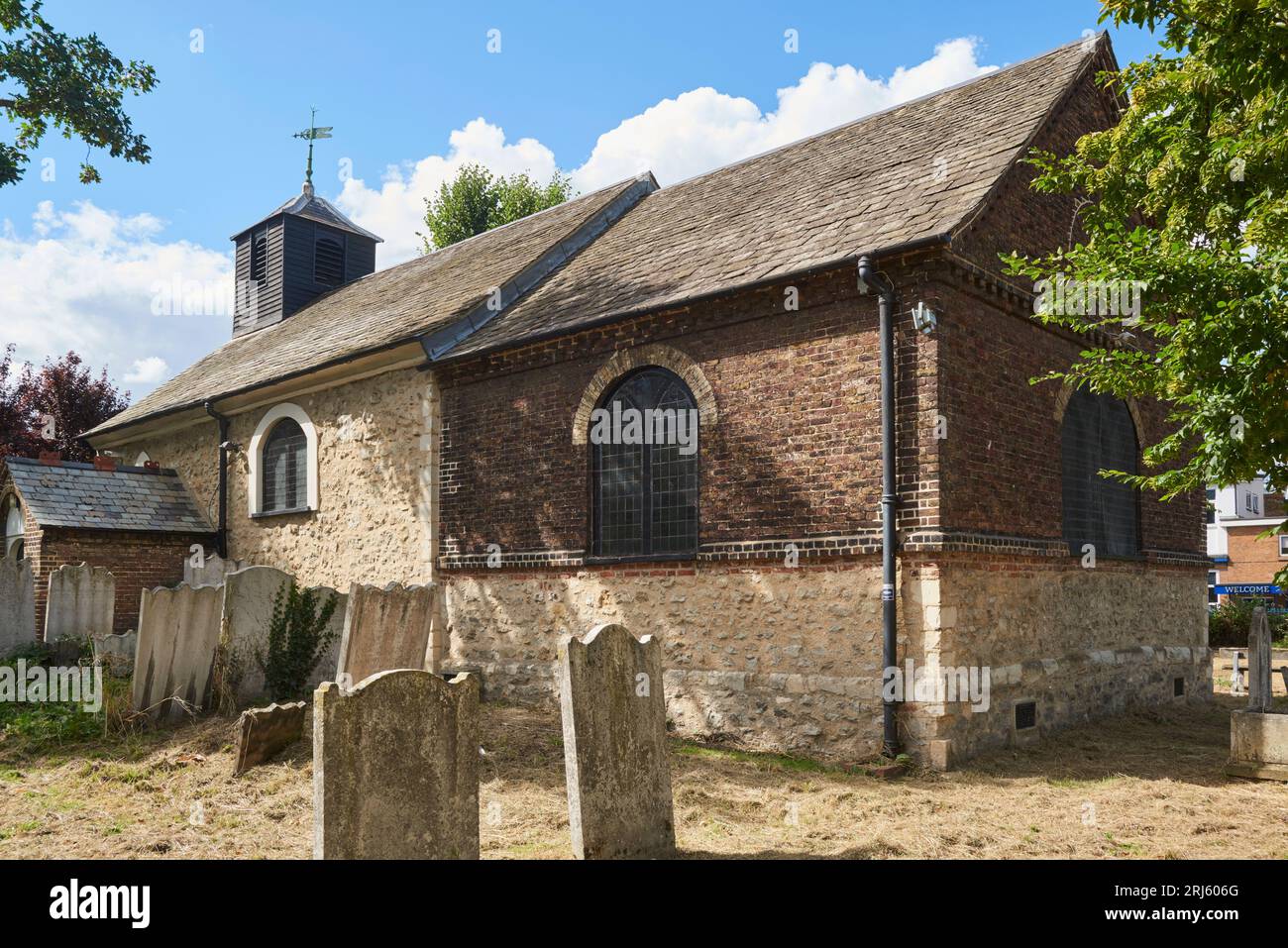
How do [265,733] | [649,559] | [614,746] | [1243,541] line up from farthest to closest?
[1243,541]
[649,559]
[265,733]
[614,746]

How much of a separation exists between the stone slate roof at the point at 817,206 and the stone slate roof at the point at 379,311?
1.16 m

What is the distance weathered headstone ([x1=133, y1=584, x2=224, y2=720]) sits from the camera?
10.1 metres

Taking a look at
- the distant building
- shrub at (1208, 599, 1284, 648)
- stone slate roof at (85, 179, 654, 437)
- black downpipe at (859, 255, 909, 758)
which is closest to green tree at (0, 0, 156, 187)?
stone slate roof at (85, 179, 654, 437)

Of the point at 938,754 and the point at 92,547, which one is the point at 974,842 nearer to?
the point at 938,754

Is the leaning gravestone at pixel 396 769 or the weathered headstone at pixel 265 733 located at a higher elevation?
the leaning gravestone at pixel 396 769

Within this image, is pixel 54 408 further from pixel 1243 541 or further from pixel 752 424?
pixel 1243 541

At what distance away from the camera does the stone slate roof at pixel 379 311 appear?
1569 centimetres

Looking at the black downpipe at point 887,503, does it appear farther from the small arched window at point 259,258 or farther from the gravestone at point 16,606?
the small arched window at point 259,258

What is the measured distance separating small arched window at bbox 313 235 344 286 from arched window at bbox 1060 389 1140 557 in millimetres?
18924

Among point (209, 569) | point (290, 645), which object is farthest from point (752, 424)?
point (209, 569)

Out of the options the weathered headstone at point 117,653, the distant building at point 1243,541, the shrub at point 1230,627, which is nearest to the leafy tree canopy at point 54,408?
the weathered headstone at point 117,653

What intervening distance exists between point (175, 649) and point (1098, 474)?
11.1 metres

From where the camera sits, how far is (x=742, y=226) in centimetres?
1307

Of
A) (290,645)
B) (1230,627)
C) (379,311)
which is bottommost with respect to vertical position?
(1230,627)
